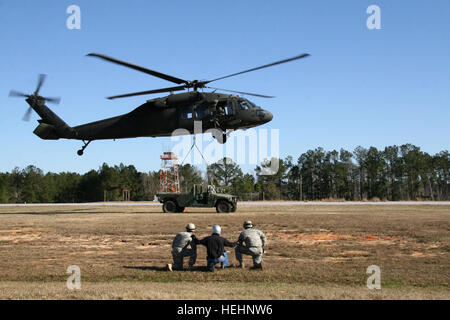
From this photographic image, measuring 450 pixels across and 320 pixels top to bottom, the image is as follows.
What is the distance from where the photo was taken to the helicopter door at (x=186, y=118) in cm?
2281

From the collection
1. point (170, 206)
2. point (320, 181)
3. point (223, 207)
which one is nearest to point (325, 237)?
point (223, 207)

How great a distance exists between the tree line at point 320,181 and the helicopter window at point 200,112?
2800 inches

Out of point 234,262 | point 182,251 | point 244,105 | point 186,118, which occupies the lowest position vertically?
point 234,262

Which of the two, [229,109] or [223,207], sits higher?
[229,109]

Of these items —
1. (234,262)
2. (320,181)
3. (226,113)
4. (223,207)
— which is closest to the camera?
(234,262)

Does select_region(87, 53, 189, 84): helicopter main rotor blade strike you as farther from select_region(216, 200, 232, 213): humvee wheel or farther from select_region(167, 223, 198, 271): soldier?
select_region(167, 223, 198, 271): soldier

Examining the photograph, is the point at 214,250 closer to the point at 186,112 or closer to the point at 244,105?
the point at 244,105

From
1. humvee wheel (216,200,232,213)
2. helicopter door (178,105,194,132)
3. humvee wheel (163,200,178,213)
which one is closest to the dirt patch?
helicopter door (178,105,194,132)

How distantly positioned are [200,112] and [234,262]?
41.1 feet

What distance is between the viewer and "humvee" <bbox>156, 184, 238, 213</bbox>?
1033 inches

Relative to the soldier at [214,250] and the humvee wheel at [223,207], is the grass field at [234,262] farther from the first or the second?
the humvee wheel at [223,207]

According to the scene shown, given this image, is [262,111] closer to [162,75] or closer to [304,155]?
[162,75]

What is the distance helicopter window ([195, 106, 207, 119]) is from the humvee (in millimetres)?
5448

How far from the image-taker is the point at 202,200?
26344 mm
